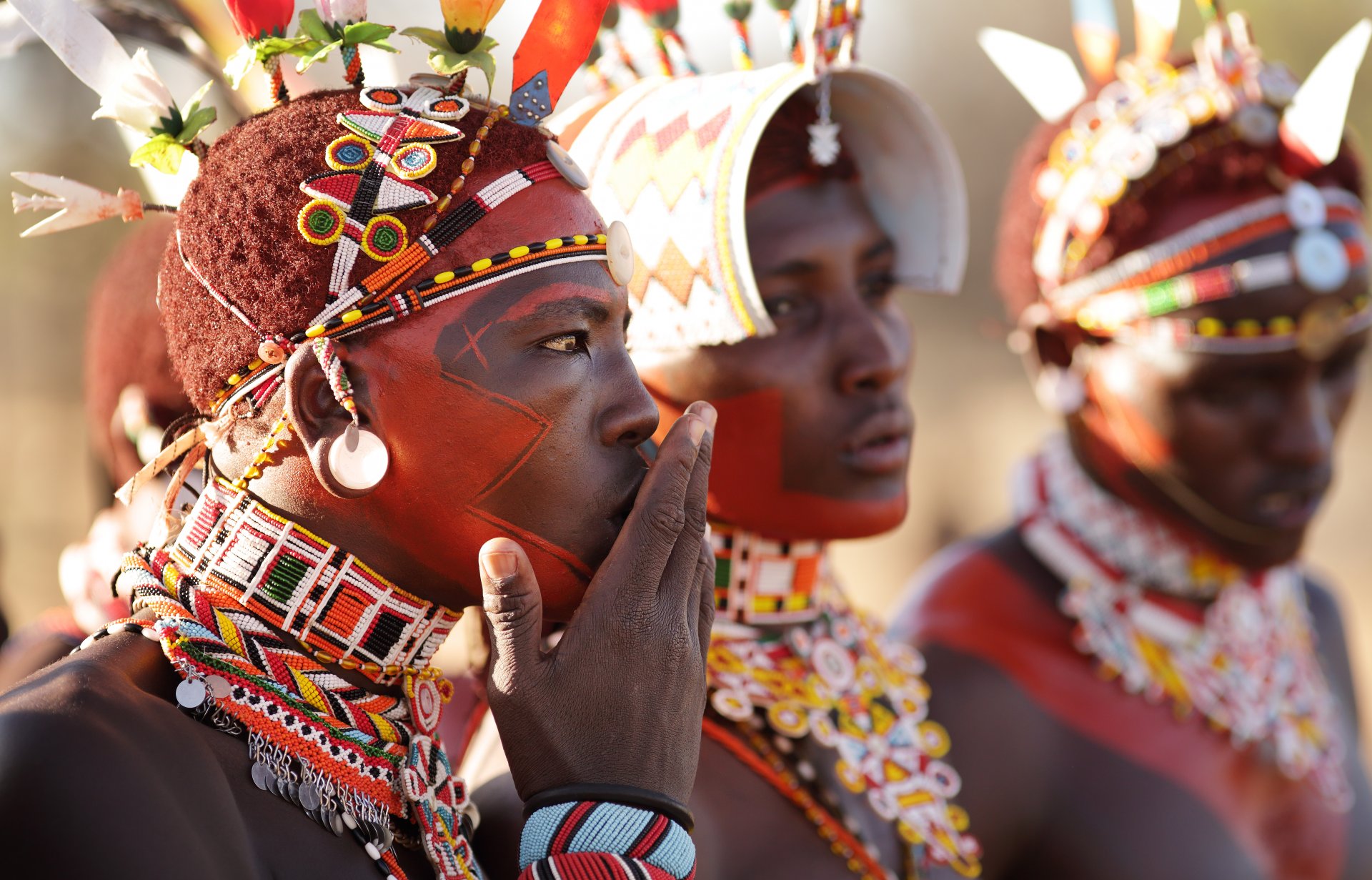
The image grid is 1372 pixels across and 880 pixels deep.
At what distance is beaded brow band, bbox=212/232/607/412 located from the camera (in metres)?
1.85

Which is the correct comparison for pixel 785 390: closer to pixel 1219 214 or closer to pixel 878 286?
pixel 878 286

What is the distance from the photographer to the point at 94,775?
153 centimetres

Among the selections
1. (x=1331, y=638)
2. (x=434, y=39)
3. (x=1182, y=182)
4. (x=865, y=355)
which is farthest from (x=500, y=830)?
(x=1331, y=638)

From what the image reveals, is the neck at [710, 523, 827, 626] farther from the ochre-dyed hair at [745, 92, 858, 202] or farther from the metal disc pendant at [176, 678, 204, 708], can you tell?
the metal disc pendant at [176, 678, 204, 708]

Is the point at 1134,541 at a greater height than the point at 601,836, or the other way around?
the point at 601,836

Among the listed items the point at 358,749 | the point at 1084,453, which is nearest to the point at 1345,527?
the point at 1084,453

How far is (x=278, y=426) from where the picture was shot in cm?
186

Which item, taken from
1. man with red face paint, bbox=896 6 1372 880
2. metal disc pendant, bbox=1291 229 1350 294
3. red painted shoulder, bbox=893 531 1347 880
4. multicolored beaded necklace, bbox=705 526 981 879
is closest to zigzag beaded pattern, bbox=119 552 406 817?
multicolored beaded necklace, bbox=705 526 981 879

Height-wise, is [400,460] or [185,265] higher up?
[185,265]

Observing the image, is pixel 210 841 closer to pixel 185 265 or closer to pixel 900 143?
pixel 185 265

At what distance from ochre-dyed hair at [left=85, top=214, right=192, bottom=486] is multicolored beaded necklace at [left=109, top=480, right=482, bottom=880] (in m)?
1.52

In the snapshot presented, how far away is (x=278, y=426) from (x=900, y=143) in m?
1.70

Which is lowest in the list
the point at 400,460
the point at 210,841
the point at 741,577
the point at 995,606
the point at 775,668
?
the point at 995,606

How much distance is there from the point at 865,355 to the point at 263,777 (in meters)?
1.44
